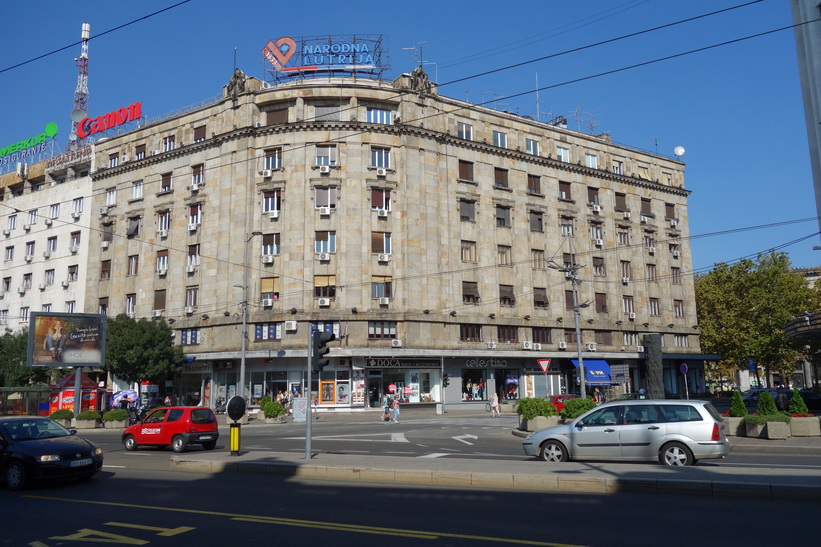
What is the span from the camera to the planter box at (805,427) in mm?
19594

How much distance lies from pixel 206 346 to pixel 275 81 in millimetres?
19232

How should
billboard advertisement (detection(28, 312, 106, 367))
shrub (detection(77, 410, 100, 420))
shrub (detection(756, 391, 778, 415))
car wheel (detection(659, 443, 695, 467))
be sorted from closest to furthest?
car wheel (detection(659, 443, 695, 467)), shrub (detection(756, 391, 778, 415)), billboard advertisement (detection(28, 312, 106, 367)), shrub (detection(77, 410, 100, 420))

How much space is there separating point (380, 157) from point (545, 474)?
1404 inches

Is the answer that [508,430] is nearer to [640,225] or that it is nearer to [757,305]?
[640,225]

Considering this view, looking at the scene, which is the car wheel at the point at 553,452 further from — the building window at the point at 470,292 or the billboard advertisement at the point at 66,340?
the building window at the point at 470,292

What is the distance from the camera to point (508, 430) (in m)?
27.8

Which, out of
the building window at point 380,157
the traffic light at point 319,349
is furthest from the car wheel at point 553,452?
the building window at point 380,157

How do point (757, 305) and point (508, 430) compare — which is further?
point (757, 305)

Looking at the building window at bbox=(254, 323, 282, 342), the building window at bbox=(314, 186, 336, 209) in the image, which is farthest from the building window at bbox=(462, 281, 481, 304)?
the building window at bbox=(254, 323, 282, 342)

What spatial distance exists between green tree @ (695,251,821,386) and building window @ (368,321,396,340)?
31556 mm

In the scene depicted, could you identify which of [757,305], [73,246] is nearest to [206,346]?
[73,246]

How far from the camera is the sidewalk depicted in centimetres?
999

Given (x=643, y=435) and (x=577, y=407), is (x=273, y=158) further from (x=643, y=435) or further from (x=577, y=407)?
(x=643, y=435)

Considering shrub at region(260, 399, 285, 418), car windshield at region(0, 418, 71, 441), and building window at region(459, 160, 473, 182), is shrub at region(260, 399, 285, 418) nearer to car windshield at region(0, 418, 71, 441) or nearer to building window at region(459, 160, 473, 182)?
building window at region(459, 160, 473, 182)
